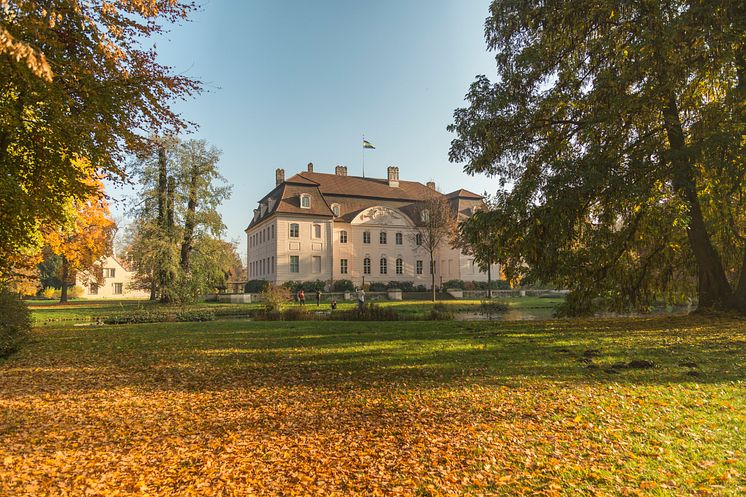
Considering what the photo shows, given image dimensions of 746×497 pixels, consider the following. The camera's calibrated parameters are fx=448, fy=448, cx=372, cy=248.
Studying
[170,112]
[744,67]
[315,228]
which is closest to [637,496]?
[170,112]

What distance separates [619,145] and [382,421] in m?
11.7

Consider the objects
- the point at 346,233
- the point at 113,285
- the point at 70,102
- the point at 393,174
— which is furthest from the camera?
the point at 113,285

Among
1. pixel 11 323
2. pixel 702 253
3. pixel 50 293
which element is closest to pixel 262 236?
pixel 50 293

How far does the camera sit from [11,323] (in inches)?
382

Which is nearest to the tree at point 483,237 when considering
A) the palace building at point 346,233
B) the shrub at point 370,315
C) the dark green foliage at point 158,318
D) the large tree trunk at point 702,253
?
the shrub at point 370,315

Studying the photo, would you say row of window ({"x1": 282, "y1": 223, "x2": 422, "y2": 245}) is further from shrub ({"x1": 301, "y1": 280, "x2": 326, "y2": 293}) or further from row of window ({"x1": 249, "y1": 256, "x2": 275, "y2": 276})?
shrub ({"x1": 301, "y1": 280, "x2": 326, "y2": 293})

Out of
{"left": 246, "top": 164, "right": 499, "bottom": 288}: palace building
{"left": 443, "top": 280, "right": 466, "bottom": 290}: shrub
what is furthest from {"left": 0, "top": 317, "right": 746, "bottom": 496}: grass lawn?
{"left": 443, "top": 280, "right": 466, "bottom": 290}: shrub

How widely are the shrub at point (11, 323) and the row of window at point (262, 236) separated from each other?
31.2m

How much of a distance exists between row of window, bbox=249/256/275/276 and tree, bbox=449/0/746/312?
100 feet

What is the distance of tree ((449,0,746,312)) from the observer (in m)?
11.3

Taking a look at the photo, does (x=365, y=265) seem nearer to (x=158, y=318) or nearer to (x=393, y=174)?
(x=393, y=174)

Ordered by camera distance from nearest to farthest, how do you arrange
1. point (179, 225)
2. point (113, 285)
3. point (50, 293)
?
point (179, 225)
point (50, 293)
point (113, 285)

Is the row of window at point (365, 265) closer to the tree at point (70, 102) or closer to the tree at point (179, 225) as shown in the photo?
the tree at point (179, 225)

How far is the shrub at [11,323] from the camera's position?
9.16m
